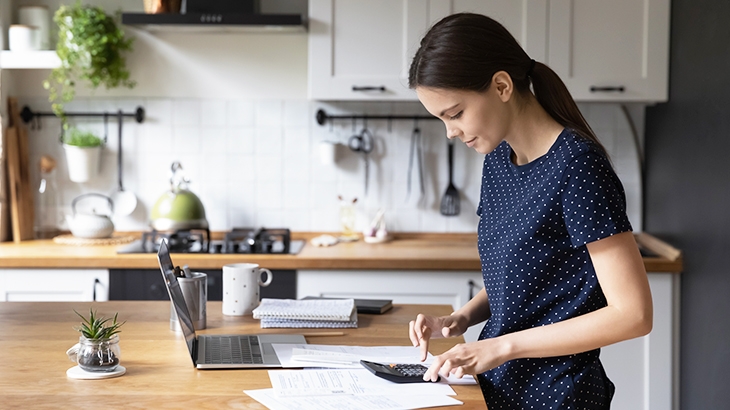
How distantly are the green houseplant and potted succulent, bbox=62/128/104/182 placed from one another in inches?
5.4

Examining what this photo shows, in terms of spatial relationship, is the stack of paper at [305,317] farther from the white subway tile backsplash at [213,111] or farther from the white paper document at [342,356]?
the white subway tile backsplash at [213,111]

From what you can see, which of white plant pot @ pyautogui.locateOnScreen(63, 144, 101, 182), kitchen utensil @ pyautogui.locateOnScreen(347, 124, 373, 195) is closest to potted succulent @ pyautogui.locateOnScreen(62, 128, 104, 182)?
white plant pot @ pyautogui.locateOnScreen(63, 144, 101, 182)

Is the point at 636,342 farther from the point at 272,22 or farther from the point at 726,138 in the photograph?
the point at 272,22

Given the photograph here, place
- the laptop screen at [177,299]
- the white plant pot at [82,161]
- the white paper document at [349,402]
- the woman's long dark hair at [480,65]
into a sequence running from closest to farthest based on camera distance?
the white paper document at [349,402] → the woman's long dark hair at [480,65] → the laptop screen at [177,299] → the white plant pot at [82,161]

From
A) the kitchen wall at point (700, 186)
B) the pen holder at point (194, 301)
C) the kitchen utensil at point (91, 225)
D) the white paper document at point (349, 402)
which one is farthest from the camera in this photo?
the kitchen utensil at point (91, 225)

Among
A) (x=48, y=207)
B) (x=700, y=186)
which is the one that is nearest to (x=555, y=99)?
(x=700, y=186)

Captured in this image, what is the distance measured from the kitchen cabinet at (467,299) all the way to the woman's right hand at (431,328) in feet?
4.43

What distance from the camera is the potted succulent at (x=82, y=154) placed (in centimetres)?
354

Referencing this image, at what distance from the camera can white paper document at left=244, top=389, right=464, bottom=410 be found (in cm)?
131

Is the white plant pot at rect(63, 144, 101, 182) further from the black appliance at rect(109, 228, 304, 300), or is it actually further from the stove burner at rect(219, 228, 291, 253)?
the stove burner at rect(219, 228, 291, 253)

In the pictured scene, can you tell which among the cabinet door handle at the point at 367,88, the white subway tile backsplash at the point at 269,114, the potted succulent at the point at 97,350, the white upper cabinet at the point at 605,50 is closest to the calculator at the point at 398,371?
the potted succulent at the point at 97,350

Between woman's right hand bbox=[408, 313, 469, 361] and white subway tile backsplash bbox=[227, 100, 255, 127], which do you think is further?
white subway tile backsplash bbox=[227, 100, 255, 127]

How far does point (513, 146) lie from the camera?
1.56 metres

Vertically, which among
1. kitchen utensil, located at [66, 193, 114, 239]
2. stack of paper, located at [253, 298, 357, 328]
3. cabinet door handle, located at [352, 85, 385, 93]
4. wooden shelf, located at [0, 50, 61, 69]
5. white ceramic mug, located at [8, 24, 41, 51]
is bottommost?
stack of paper, located at [253, 298, 357, 328]
